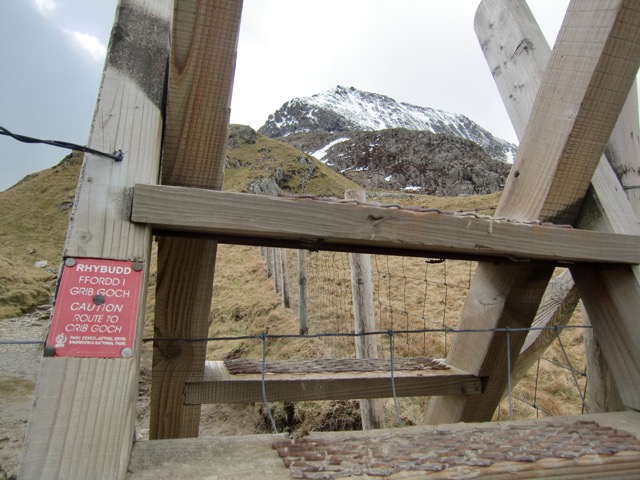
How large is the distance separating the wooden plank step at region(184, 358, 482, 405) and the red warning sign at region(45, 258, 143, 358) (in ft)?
2.93

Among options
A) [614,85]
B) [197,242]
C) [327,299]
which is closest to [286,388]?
[197,242]

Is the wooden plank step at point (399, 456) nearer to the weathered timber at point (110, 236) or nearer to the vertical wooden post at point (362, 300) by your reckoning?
the weathered timber at point (110, 236)

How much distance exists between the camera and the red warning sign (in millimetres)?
871

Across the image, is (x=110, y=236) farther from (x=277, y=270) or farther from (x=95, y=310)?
(x=277, y=270)

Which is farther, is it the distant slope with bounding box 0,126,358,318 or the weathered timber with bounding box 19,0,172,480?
the distant slope with bounding box 0,126,358,318

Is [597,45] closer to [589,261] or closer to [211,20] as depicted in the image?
[589,261]

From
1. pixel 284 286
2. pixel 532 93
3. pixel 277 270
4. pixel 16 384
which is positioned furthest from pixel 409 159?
pixel 532 93

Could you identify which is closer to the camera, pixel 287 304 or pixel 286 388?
pixel 286 388

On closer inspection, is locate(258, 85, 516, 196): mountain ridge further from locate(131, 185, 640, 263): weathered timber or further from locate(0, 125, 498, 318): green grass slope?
locate(131, 185, 640, 263): weathered timber

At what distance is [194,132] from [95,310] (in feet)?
1.92

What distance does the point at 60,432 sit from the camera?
0.80 m

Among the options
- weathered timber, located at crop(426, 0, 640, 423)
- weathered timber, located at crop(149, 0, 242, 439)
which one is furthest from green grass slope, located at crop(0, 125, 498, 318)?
weathered timber, located at crop(149, 0, 242, 439)

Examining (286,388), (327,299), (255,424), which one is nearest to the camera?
(286,388)

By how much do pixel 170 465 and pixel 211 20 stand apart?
107 centimetres
